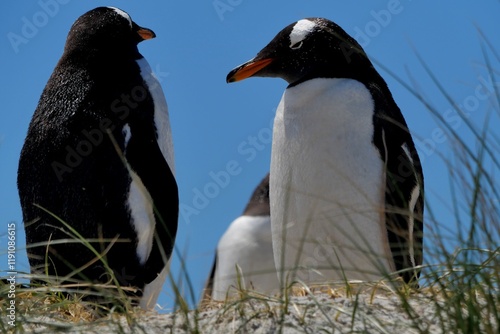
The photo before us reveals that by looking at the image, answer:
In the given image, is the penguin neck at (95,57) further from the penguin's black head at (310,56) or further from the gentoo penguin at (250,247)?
the gentoo penguin at (250,247)

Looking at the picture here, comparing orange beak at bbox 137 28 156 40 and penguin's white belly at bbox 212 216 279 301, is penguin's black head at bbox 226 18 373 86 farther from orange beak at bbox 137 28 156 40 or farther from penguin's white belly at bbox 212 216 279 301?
penguin's white belly at bbox 212 216 279 301

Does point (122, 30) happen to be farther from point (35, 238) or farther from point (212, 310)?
point (212, 310)

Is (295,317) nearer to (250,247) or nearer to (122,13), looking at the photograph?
(122,13)

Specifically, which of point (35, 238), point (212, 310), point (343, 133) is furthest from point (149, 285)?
point (212, 310)

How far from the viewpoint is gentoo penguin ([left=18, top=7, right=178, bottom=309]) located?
14.2 ft

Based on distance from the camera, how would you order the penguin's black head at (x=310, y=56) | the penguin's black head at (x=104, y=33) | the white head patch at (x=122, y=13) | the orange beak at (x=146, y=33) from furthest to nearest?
the orange beak at (x=146, y=33)
the white head patch at (x=122, y=13)
the penguin's black head at (x=104, y=33)
the penguin's black head at (x=310, y=56)

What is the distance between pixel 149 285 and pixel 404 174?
59.1 inches

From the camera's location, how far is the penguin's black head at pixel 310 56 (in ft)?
15.5

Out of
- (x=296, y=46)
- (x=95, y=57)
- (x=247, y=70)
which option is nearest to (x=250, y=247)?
(x=247, y=70)

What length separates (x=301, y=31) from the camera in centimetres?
480

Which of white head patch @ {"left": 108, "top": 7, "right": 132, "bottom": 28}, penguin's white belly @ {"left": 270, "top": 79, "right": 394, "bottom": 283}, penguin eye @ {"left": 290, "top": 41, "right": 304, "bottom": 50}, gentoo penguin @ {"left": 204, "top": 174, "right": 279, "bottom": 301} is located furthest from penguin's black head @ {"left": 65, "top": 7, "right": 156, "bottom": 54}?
gentoo penguin @ {"left": 204, "top": 174, "right": 279, "bottom": 301}

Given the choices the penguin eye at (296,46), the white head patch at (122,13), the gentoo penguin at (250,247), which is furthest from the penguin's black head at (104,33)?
the gentoo penguin at (250,247)

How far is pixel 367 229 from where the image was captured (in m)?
4.38

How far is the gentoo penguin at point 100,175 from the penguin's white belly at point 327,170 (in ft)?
2.07
